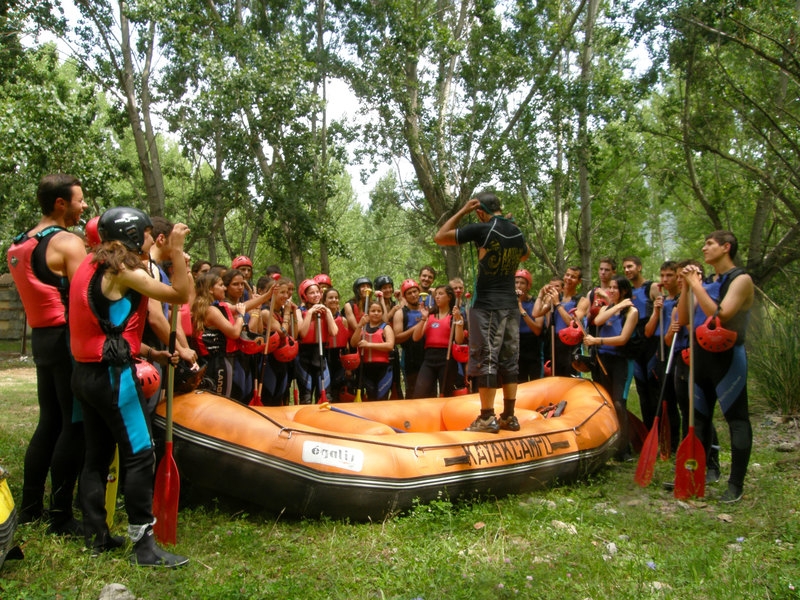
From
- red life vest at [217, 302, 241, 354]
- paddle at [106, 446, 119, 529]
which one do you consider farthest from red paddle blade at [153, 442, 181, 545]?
red life vest at [217, 302, 241, 354]

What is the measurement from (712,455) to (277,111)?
11.5 m

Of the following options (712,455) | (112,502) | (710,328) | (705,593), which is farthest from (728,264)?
(112,502)

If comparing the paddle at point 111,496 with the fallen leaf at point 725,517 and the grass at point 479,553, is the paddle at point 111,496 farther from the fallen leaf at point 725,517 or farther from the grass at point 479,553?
the fallen leaf at point 725,517

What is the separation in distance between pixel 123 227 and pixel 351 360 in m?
4.45

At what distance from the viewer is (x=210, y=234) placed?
62.4 feet

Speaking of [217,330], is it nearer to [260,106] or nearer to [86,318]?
[86,318]

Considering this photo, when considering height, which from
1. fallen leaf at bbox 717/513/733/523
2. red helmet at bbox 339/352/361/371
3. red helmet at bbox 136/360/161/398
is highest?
red helmet at bbox 136/360/161/398

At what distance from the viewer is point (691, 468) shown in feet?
16.2

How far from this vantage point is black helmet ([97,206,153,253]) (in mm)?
3486

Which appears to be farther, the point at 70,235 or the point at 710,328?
the point at 710,328

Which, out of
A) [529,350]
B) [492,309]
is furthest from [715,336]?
[529,350]

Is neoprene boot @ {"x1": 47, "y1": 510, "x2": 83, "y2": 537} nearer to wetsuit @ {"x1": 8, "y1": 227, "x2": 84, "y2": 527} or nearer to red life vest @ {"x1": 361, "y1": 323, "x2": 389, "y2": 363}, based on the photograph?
wetsuit @ {"x1": 8, "y1": 227, "x2": 84, "y2": 527}

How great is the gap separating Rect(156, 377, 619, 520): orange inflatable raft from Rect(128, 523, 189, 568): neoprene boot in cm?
92

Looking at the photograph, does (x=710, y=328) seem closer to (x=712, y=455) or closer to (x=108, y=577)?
(x=712, y=455)
